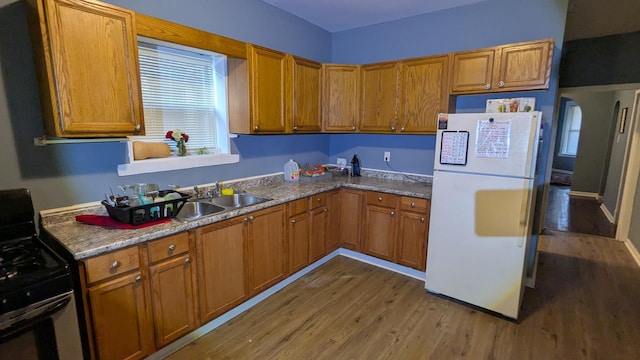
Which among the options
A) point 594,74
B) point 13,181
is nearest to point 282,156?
point 13,181

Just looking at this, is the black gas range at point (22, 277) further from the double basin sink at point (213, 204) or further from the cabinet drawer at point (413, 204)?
the cabinet drawer at point (413, 204)

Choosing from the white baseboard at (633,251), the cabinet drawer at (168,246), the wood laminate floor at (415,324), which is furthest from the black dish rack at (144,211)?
the white baseboard at (633,251)

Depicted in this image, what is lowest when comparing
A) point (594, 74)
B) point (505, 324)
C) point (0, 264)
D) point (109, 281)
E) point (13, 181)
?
point (505, 324)

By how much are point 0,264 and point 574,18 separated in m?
5.07

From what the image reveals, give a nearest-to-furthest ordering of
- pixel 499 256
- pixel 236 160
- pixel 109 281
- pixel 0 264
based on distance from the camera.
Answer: pixel 0 264
pixel 109 281
pixel 499 256
pixel 236 160

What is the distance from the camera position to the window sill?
2.11 m

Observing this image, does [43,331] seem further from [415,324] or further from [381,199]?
[381,199]

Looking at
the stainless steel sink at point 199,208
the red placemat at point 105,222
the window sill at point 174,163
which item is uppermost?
the window sill at point 174,163

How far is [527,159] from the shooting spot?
2121 mm

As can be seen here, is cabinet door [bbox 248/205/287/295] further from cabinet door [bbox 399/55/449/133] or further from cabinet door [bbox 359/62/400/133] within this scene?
cabinet door [bbox 399/55/449/133]

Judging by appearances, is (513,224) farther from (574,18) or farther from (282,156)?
(574,18)

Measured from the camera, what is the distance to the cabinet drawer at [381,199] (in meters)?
3.01

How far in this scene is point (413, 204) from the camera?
288cm

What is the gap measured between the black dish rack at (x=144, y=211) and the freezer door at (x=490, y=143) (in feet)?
6.76
